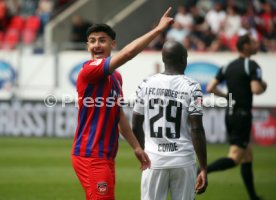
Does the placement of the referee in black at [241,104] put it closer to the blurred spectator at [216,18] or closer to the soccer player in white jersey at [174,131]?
the soccer player in white jersey at [174,131]

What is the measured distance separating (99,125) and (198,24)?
1539 cm

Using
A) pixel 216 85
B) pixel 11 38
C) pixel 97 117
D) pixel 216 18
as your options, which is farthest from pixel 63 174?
pixel 11 38

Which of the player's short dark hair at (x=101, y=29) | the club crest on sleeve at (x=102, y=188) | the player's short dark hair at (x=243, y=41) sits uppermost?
the player's short dark hair at (x=243, y=41)

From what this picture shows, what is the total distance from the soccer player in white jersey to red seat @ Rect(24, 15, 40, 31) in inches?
674

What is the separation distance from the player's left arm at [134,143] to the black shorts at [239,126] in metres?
4.44

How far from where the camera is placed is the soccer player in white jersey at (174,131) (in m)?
6.33

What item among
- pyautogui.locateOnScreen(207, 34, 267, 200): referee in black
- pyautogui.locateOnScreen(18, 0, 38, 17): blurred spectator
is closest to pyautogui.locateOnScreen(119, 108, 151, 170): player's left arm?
pyautogui.locateOnScreen(207, 34, 267, 200): referee in black

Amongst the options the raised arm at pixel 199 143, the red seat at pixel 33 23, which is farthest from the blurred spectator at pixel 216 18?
the raised arm at pixel 199 143

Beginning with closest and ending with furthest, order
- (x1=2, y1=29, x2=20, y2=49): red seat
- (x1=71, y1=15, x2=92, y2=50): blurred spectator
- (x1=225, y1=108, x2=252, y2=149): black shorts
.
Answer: (x1=225, y1=108, x2=252, y2=149): black shorts, (x1=71, y1=15, x2=92, y2=50): blurred spectator, (x1=2, y1=29, x2=20, y2=49): red seat

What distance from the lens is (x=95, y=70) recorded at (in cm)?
627

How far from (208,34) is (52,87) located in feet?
15.3

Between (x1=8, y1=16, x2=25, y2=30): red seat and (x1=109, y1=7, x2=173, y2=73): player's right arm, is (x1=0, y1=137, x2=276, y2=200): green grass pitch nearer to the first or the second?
(x1=109, y1=7, x2=173, y2=73): player's right arm

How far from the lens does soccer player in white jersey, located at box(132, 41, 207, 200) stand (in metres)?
6.33

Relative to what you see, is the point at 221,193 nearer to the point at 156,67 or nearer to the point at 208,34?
the point at 156,67
